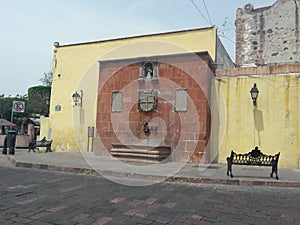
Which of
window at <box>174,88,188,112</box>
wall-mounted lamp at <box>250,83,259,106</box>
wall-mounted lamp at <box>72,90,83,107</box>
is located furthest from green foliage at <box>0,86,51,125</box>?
wall-mounted lamp at <box>250,83,259,106</box>

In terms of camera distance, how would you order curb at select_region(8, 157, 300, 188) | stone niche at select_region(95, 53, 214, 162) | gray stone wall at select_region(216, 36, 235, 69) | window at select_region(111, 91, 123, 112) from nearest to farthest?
curb at select_region(8, 157, 300, 188), stone niche at select_region(95, 53, 214, 162), window at select_region(111, 91, 123, 112), gray stone wall at select_region(216, 36, 235, 69)

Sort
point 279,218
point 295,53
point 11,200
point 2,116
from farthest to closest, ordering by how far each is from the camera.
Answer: point 2,116
point 295,53
point 11,200
point 279,218

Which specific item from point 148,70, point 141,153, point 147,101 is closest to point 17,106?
point 147,101

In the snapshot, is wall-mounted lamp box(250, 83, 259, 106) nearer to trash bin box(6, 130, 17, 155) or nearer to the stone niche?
the stone niche

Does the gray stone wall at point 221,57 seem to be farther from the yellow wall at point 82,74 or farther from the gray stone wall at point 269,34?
the gray stone wall at point 269,34

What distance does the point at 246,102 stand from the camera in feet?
34.5

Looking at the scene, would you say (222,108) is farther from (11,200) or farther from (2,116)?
(2,116)

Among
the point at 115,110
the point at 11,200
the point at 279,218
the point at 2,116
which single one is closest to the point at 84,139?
the point at 115,110

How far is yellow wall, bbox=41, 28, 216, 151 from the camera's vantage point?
44.9 feet

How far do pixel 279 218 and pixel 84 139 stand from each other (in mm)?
11780

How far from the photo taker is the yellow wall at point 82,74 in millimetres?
13688

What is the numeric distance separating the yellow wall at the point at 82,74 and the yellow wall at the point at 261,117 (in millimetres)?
3737

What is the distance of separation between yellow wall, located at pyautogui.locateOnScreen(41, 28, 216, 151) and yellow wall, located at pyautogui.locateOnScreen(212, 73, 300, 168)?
3.74 meters

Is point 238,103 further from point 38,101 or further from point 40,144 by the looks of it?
point 38,101
